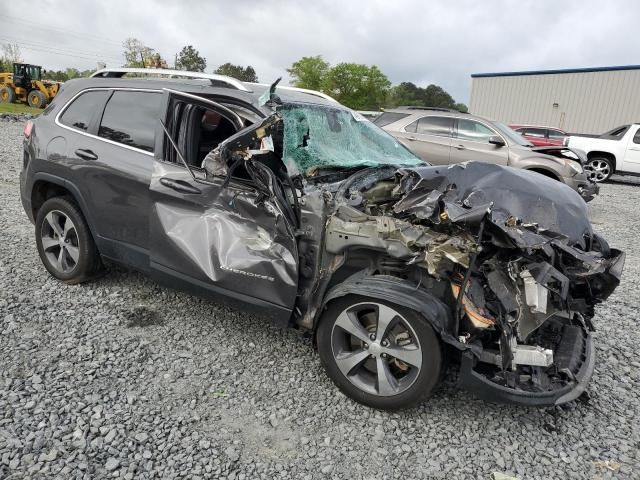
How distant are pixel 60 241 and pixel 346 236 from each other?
2749 mm

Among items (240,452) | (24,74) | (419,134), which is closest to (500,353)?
(240,452)

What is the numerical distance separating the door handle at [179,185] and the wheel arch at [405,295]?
1183 mm

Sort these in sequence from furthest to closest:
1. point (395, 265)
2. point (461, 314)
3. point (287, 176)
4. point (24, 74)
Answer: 1. point (24, 74)
2. point (287, 176)
3. point (395, 265)
4. point (461, 314)

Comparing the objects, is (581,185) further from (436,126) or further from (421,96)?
(421,96)

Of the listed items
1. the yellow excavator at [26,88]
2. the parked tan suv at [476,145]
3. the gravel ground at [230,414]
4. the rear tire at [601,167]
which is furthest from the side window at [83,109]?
the yellow excavator at [26,88]

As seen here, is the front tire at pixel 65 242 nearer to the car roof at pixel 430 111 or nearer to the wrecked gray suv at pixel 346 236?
the wrecked gray suv at pixel 346 236

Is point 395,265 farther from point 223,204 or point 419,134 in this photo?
point 419,134

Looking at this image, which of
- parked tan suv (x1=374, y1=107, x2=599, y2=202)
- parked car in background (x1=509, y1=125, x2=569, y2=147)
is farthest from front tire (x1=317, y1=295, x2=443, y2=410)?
parked car in background (x1=509, y1=125, x2=569, y2=147)

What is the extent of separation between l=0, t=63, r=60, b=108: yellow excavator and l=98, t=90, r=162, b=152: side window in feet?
81.1

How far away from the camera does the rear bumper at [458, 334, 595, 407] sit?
2508mm

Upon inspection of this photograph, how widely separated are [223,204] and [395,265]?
118cm

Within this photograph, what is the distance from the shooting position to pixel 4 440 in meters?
2.42

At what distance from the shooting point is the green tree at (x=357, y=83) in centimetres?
6794

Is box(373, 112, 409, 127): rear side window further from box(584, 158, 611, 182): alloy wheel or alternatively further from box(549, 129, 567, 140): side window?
box(549, 129, 567, 140): side window
